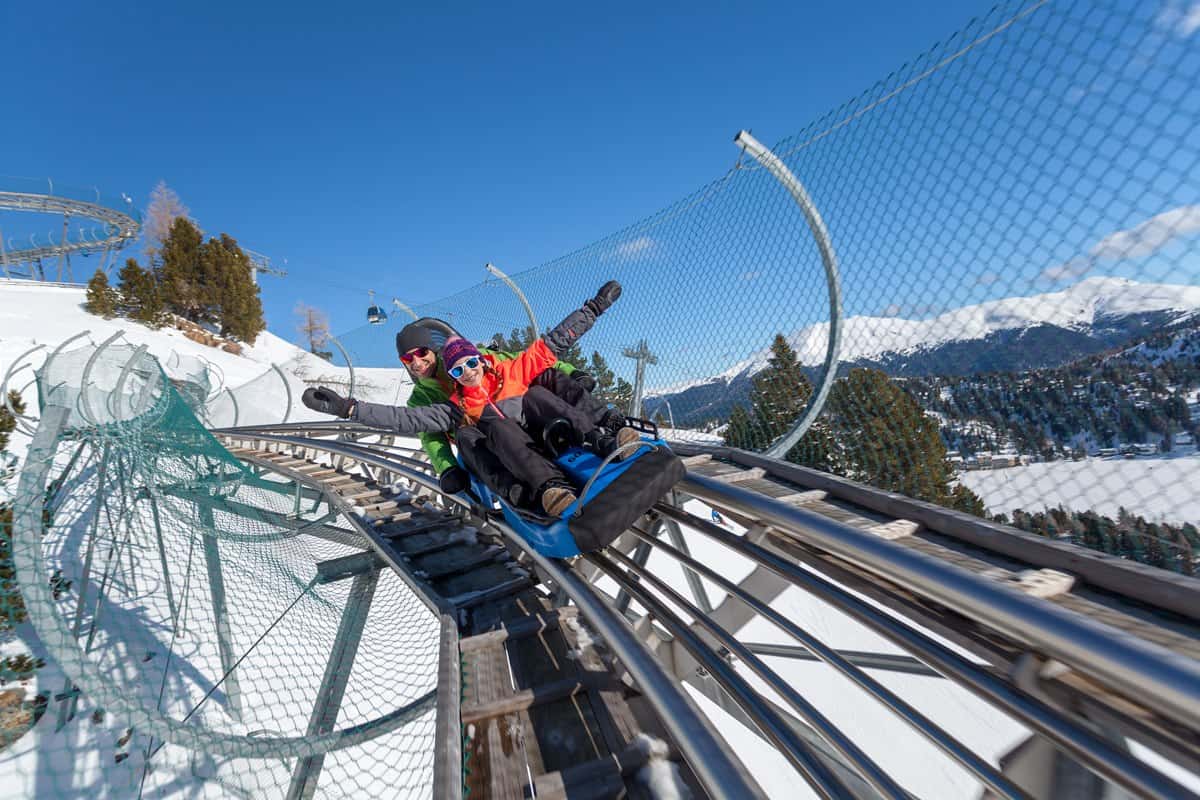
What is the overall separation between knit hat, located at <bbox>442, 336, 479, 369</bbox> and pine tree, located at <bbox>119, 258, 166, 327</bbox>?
26.1 metres

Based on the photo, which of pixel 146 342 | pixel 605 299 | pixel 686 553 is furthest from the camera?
pixel 146 342

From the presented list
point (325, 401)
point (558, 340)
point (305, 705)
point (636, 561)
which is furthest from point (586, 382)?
point (305, 705)

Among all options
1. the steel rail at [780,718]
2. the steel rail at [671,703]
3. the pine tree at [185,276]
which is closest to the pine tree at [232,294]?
the pine tree at [185,276]

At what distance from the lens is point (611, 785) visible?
1249 millimetres

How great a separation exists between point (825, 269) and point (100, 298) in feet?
94.0

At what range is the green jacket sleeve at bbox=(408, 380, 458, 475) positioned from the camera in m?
2.68

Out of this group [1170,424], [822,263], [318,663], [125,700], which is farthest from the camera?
[318,663]

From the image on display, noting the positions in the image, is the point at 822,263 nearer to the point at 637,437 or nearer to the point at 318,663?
the point at 637,437

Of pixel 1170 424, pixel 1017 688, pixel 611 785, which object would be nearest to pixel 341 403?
pixel 611 785

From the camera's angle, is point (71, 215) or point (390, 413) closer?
point (390, 413)

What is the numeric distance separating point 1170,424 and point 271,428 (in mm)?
10013

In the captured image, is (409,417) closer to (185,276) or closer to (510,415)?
(510,415)

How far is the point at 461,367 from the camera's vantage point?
258 cm

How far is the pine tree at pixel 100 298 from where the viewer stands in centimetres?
2031
